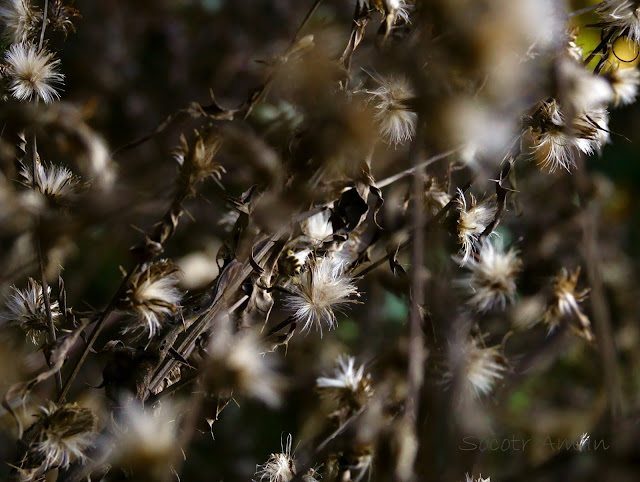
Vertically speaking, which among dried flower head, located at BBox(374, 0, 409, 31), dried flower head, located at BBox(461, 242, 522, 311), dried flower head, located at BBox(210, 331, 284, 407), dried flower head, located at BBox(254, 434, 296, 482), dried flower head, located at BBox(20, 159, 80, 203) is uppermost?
dried flower head, located at BBox(374, 0, 409, 31)

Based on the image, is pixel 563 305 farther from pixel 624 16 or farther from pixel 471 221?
pixel 624 16

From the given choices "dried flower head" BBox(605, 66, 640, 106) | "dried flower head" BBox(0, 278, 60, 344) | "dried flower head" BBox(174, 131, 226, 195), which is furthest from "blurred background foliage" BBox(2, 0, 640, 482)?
"dried flower head" BBox(174, 131, 226, 195)

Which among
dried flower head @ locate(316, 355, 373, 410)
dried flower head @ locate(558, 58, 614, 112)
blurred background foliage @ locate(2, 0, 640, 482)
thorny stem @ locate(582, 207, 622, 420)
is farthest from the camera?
blurred background foliage @ locate(2, 0, 640, 482)

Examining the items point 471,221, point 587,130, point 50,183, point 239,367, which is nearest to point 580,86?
point 587,130

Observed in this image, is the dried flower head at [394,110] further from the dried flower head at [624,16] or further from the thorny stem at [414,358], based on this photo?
the dried flower head at [624,16]

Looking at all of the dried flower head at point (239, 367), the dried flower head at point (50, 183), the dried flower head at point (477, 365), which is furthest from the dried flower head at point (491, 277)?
the dried flower head at point (50, 183)

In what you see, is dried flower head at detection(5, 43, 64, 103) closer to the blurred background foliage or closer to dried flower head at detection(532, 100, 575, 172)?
the blurred background foliage
